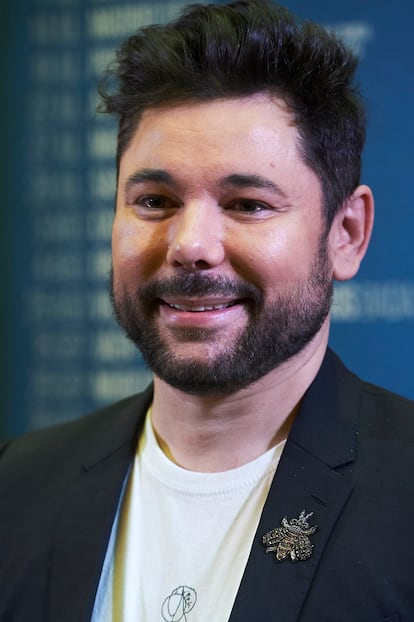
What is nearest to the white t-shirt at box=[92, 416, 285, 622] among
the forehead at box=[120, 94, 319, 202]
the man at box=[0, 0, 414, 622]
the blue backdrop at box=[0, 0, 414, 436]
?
the man at box=[0, 0, 414, 622]

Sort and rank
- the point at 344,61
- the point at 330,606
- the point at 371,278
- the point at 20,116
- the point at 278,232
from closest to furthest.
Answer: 1. the point at 330,606
2. the point at 278,232
3. the point at 344,61
4. the point at 371,278
5. the point at 20,116

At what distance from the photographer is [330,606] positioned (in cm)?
106

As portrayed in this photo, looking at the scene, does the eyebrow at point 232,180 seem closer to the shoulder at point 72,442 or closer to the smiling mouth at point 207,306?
the smiling mouth at point 207,306

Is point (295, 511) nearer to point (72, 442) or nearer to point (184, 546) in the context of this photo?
point (184, 546)

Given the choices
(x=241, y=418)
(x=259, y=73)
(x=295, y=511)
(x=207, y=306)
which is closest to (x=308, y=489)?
(x=295, y=511)

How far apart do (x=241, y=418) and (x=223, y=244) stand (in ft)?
0.80

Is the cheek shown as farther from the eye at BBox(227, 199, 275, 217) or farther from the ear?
the ear

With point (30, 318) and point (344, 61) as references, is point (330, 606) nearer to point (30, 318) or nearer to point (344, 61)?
point (344, 61)

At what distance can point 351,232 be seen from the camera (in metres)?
1.33

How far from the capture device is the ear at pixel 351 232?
4.27 ft

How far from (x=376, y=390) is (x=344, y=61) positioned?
1.54 feet

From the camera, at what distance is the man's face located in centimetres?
117

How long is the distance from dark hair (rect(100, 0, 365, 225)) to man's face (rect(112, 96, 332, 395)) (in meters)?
0.03

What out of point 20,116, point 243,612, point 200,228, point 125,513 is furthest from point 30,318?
point 243,612
